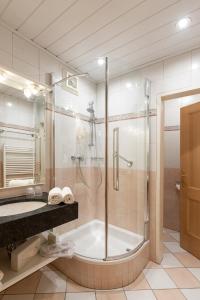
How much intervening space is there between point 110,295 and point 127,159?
137 cm

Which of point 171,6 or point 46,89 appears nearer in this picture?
point 171,6

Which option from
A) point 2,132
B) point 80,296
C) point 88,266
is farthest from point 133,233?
point 2,132

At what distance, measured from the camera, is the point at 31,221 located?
1215mm

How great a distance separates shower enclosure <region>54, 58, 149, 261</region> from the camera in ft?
6.99

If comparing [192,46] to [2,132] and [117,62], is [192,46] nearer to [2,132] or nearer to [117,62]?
[117,62]

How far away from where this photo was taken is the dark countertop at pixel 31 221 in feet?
3.59

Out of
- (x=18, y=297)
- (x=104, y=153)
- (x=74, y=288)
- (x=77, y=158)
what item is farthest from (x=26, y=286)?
(x=104, y=153)

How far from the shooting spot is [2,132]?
164 cm

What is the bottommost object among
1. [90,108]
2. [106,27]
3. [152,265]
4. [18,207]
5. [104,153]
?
[152,265]

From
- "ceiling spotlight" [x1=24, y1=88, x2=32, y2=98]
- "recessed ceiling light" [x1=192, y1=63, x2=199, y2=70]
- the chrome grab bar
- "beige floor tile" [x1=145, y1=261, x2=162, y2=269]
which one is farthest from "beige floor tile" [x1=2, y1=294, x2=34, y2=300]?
"recessed ceiling light" [x1=192, y1=63, x2=199, y2=70]

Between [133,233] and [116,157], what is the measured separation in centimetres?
95

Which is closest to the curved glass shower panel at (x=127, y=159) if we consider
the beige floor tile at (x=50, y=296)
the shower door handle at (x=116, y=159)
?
the shower door handle at (x=116, y=159)

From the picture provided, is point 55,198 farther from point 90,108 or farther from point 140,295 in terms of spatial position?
point 90,108

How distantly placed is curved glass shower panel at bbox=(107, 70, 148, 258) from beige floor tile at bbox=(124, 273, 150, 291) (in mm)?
415
